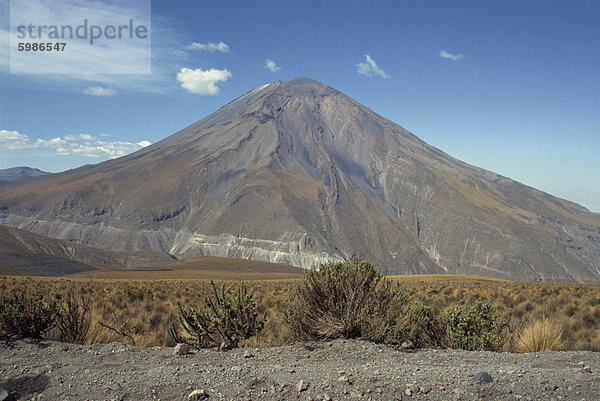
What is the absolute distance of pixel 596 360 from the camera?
514 cm

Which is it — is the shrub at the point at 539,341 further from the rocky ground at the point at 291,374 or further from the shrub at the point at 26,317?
the shrub at the point at 26,317

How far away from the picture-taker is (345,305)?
21.4 ft

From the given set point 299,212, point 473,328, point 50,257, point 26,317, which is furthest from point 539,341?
point 299,212

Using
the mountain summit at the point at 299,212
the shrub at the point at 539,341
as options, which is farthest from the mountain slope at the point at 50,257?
the shrub at the point at 539,341

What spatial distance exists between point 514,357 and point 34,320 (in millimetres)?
6802

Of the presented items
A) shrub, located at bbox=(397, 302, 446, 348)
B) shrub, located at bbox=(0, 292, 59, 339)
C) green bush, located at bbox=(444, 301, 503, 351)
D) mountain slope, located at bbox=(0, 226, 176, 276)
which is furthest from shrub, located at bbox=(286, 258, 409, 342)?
mountain slope, located at bbox=(0, 226, 176, 276)

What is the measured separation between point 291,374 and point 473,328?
3.89 meters

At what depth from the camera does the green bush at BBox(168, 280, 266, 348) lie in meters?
6.39

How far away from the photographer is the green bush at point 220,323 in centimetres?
639

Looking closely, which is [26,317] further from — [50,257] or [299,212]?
[299,212]

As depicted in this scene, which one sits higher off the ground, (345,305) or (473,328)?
(345,305)

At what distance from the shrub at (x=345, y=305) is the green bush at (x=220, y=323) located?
0.74 m

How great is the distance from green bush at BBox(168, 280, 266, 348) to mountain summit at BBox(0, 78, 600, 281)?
318 feet

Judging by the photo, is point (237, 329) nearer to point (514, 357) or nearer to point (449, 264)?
point (514, 357)
